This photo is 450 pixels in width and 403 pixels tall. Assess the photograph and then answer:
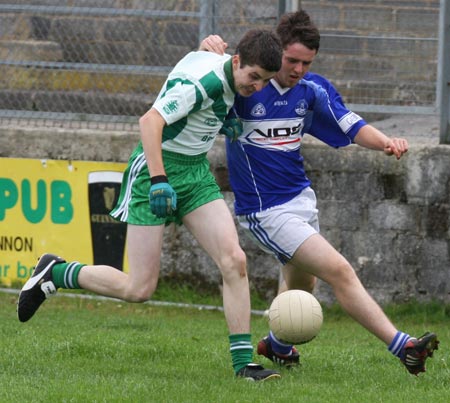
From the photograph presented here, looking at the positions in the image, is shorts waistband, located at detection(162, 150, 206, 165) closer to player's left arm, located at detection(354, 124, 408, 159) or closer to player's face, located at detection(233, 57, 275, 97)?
player's face, located at detection(233, 57, 275, 97)

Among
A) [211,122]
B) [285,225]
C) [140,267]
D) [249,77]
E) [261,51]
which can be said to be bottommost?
[140,267]

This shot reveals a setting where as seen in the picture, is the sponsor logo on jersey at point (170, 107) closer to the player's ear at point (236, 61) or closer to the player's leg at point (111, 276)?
the player's ear at point (236, 61)

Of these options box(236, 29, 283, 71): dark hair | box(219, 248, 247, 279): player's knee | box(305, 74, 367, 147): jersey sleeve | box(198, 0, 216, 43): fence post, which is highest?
box(236, 29, 283, 71): dark hair

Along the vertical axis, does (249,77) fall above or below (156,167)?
above

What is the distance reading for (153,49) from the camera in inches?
412

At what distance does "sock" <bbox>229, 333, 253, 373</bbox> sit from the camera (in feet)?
21.5

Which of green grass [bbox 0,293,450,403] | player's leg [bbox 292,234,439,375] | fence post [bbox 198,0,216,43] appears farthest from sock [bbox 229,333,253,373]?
fence post [bbox 198,0,216,43]

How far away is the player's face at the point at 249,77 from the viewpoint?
6.43 meters

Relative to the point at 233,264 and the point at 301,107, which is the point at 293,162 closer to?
the point at 301,107

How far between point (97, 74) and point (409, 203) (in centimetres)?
302

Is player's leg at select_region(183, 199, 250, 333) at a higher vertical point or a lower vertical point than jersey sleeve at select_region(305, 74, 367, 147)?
lower

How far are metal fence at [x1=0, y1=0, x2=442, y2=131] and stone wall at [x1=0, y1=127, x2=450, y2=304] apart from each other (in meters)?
0.54

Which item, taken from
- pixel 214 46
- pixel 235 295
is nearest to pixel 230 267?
pixel 235 295

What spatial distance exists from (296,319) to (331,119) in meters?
1.34
